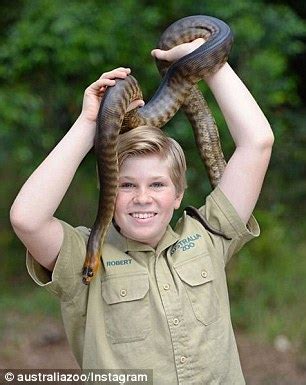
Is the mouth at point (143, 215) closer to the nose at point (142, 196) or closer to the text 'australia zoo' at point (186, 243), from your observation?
the nose at point (142, 196)

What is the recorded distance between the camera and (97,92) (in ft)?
9.33

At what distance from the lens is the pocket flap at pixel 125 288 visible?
2832mm

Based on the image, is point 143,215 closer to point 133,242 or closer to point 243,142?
point 133,242

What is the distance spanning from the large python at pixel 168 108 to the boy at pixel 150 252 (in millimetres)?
49

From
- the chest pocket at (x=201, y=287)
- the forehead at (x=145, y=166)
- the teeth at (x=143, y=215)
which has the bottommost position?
the chest pocket at (x=201, y=287)

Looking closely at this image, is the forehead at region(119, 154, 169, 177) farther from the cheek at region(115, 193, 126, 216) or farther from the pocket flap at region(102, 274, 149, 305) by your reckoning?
the pocket flap at region(102, 274, 149, 305)

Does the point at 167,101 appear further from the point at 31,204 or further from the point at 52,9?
the point at 52,9

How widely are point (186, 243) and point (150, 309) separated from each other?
0.85ft

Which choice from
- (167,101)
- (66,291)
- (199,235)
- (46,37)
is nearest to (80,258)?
(66,291)

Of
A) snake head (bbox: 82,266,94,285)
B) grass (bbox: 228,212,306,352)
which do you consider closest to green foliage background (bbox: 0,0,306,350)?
grass (bbox: 228,212,306,352)

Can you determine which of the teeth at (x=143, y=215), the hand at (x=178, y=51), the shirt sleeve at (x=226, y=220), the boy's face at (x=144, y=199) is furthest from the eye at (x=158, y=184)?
the hand at (x=178, y=51)

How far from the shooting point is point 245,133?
9.76 feet

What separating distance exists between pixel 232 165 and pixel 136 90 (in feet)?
1.30

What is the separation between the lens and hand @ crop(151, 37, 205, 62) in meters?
3.13
